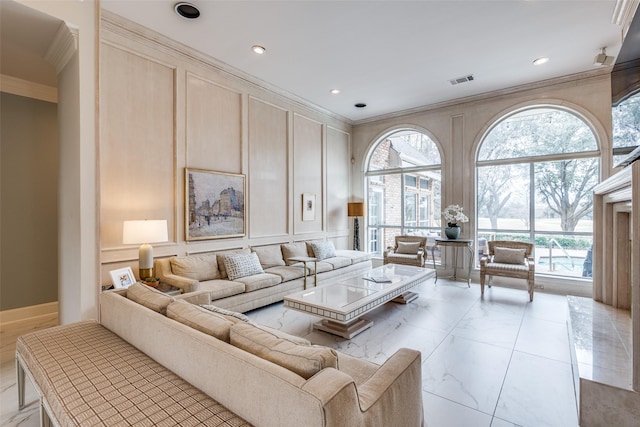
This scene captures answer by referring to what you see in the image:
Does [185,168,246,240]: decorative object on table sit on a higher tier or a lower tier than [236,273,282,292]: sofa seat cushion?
higher

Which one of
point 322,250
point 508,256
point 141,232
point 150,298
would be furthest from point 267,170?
point 508,256

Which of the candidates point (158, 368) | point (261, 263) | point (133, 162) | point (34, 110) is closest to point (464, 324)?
point (261, 263)

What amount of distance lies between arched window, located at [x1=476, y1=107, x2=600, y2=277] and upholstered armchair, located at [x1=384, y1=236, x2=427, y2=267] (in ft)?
3.72

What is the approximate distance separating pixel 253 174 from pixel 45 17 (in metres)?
2.80

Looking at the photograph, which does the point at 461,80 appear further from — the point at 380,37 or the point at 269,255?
the point at 269,255

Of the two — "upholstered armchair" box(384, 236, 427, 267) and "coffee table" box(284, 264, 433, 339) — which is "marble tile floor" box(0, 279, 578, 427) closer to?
"coffee table" box(284, 264, 433, 339)

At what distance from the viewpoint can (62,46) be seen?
281cm

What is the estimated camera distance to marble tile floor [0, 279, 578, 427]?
2.01m

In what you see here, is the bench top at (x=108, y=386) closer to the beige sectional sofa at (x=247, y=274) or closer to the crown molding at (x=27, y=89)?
the beige sectional sofa at (x=247, y=274)

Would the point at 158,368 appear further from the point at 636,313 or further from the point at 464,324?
the point at 464,324

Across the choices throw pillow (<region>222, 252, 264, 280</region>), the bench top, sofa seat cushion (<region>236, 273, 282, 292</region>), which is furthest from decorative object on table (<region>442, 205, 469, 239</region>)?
the bench top

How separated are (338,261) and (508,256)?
2.70 metres

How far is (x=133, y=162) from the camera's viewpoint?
11.3ft

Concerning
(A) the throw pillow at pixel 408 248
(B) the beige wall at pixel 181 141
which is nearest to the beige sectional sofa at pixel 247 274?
(B) the beige wall at pixel 181 141
